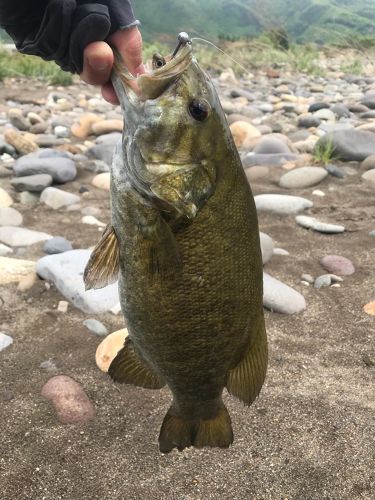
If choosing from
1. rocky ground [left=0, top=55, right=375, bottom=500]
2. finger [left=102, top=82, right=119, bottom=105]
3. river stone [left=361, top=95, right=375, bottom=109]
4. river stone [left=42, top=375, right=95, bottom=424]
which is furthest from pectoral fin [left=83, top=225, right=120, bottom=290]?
river stone [left=361, top=95, right=375, bottom=109]

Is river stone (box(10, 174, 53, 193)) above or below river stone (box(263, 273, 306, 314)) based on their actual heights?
below

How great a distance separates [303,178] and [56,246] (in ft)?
12.2

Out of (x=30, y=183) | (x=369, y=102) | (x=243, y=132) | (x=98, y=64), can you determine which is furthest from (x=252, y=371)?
(x=369, y=102)

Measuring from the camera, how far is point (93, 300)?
184 inches

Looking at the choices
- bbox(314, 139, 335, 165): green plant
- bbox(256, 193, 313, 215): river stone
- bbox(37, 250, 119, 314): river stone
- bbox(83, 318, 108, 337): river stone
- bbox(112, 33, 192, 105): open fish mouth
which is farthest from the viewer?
bbox(314, 139, 335, 165): green plant

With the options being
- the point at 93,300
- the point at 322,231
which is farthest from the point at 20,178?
the point at 322,231

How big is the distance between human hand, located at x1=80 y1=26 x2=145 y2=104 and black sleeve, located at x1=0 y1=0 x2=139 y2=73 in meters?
0.04

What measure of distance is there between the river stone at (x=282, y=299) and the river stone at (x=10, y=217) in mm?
3015

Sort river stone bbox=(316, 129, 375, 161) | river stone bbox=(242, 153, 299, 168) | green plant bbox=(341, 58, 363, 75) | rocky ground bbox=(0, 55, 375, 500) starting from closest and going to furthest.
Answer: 1. rocky ground bbox=(0, 55, 375, 500)
2. river stone bbox=(316, 129, 375, 161)
3. river stone bbox=(242, 153, 299, 168)
4. green plant bbox=(341, 58, 363, 75)

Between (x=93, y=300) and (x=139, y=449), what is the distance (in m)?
1.55

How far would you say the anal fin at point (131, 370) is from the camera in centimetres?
246

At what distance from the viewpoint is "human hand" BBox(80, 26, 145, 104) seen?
88.1 inches

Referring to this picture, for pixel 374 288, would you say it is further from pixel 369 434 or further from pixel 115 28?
pixel 115 28

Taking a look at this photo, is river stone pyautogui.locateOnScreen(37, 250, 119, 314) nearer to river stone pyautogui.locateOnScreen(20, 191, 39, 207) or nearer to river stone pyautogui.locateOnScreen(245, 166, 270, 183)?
river stone pyautogui.locateOnScreen(20, 191, 39, 207)
